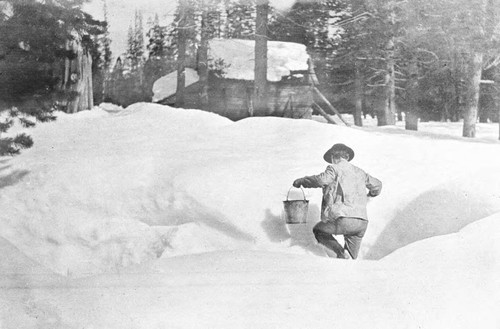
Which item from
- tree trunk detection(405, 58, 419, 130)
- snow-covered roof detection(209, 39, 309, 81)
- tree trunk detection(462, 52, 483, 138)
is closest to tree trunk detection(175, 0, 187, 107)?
snow-covered roof detection(209, 39, 309, 81)

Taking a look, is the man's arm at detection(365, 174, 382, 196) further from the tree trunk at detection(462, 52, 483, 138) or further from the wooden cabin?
the tree trunk at detection(462, 52, 483, 138)

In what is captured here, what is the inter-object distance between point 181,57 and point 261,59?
72 cm

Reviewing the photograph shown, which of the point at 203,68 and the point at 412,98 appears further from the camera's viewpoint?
the point at 412,98

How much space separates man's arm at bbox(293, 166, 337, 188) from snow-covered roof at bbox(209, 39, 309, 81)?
977 millimetres

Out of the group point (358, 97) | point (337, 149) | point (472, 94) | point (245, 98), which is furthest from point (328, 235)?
point (472, 94)

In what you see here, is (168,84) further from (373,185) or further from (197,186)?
(373,185)

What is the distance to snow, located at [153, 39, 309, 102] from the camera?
15.3ft

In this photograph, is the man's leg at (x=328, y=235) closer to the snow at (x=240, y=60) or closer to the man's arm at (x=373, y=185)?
the man's arm at (x=373, y=185)

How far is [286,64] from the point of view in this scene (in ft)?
15.4

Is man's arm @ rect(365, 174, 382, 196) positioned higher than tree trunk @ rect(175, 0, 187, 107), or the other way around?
tree trunk @ rect(175, 0, 187, 107)

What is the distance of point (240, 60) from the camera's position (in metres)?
4.70

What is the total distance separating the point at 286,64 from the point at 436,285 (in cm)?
224

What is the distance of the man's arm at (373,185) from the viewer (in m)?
4.45

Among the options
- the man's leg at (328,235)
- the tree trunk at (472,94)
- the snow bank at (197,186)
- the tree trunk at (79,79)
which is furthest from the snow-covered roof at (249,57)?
the tree trunk at (472,94)
